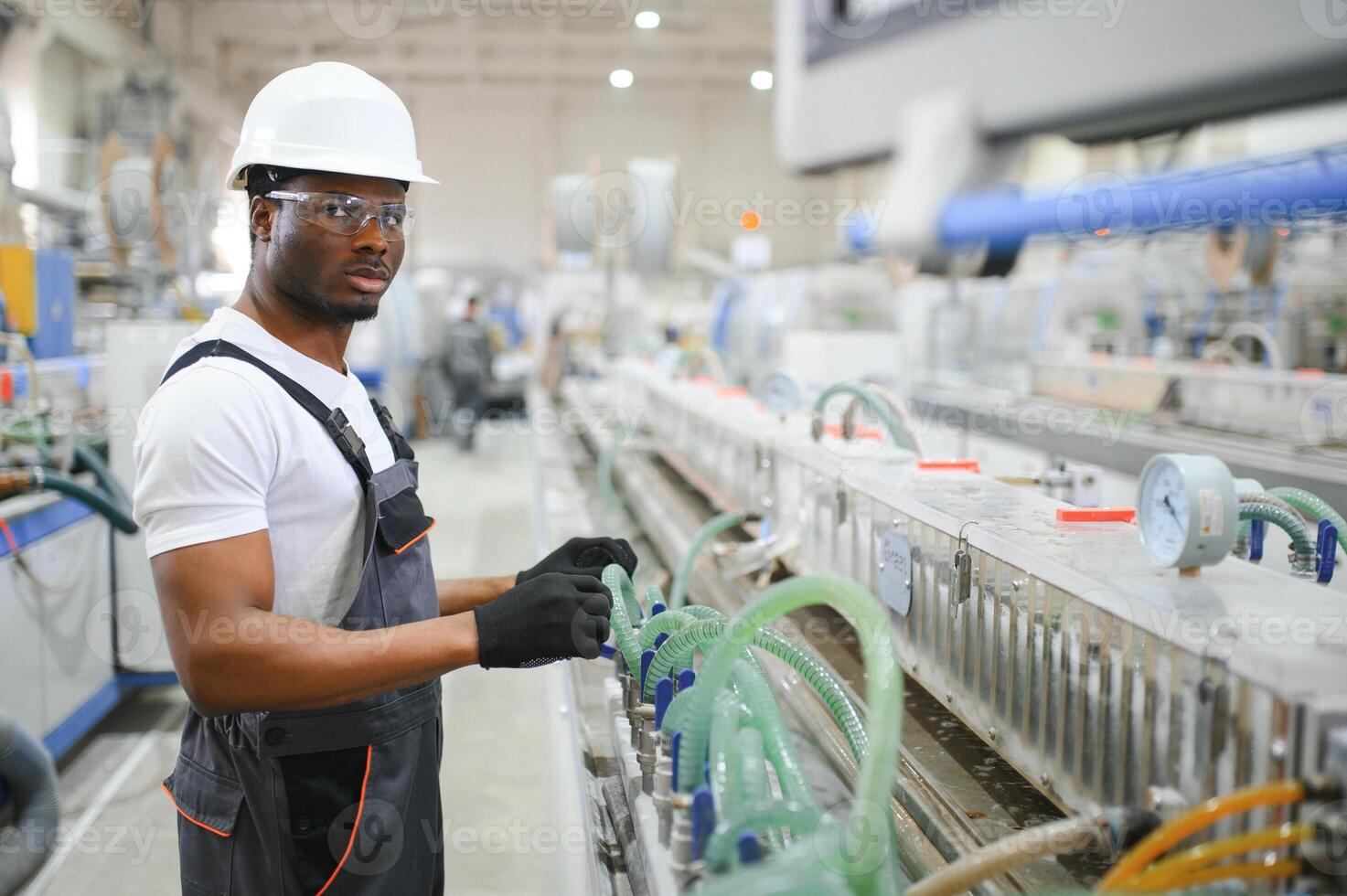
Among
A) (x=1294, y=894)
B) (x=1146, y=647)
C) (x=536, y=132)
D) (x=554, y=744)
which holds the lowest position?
(x=554, y=744)

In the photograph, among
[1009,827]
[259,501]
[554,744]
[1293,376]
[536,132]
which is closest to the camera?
[259,501]

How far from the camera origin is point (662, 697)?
51.2 inches

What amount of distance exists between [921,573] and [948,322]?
21.0 ft

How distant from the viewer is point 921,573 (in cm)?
158

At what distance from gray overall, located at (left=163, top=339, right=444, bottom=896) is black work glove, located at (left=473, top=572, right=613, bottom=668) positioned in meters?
0.21

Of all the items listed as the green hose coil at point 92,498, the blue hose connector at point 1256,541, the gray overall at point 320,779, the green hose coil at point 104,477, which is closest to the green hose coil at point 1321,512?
the blue hose connector at point 1256,541

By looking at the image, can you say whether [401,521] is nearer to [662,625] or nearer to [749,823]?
[662,625]

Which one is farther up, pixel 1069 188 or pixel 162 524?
pixel 1069 188

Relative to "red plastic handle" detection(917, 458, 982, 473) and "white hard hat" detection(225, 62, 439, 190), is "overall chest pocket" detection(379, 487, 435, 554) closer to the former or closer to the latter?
"white hard hat" detection(225, 62, 439, 190)

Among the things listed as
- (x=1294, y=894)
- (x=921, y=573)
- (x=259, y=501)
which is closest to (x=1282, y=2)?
(x=1294, y=894)

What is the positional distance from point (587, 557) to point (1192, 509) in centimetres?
85

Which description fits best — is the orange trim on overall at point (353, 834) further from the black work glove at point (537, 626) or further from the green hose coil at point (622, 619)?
the green hose coil at point (622, 619)

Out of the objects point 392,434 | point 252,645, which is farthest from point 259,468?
point 392,434

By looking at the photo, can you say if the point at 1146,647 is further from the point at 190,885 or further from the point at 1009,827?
the point at 190,885
